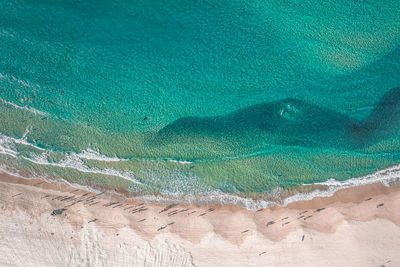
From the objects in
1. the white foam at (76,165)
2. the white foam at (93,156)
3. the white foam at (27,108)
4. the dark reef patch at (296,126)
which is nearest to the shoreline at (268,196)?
the white foam at (76,165)

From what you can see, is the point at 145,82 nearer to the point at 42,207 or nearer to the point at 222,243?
the point at 42,207

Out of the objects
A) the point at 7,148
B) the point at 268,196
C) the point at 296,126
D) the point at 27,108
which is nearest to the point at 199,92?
the point at 296,126

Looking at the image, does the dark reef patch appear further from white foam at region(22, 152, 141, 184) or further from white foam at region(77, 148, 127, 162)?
white foam at region(77, 148, 127, 162)

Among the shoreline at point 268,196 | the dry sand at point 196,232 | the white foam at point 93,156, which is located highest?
the white foam at point 93,156

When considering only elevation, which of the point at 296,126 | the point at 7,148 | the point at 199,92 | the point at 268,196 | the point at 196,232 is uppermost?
the point at 199,92

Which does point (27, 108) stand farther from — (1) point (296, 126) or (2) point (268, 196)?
(1) point (296, 126)

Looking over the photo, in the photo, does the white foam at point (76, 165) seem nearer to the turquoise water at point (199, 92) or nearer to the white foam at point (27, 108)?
the turquoise water at point (199, 92)
